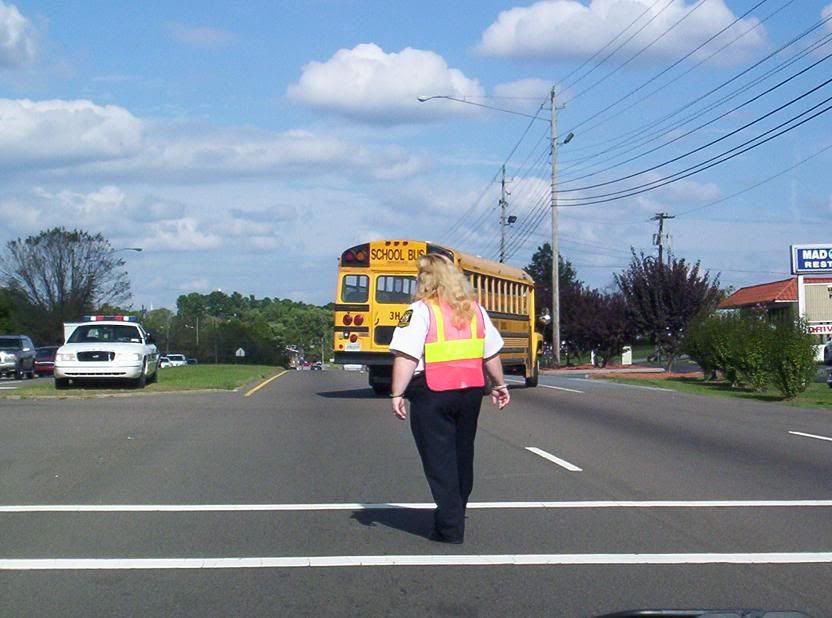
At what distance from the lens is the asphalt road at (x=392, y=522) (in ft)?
21.3

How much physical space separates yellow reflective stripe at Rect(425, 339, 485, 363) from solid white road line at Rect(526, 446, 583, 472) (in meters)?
4.49

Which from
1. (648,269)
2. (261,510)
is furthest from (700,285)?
(261,510)

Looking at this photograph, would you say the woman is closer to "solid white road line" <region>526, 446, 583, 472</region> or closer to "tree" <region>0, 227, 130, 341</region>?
"solid white road line" <region>526, 446, 583, 472</region>

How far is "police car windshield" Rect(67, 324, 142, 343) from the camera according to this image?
25.5 m

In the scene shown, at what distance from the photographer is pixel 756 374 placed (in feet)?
93.3

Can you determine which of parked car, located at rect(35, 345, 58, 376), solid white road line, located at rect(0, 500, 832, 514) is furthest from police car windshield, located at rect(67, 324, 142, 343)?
parked car, located at rect(35, 345, 58, 376)

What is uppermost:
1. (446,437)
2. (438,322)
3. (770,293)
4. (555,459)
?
(770,293)

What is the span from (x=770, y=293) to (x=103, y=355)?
54189 mm

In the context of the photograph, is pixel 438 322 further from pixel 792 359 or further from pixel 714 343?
pixel 714 343

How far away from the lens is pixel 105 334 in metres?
25.9

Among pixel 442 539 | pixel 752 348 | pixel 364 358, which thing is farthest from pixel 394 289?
pixel 442 539

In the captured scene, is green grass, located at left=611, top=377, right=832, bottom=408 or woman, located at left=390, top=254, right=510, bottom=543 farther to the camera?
green grass, located at left=611, top=377, right=832, bottom=408

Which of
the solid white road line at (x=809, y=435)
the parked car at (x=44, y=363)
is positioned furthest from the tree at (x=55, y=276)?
the solid white road line at (x=809, y=435)

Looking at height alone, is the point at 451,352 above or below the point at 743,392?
above
